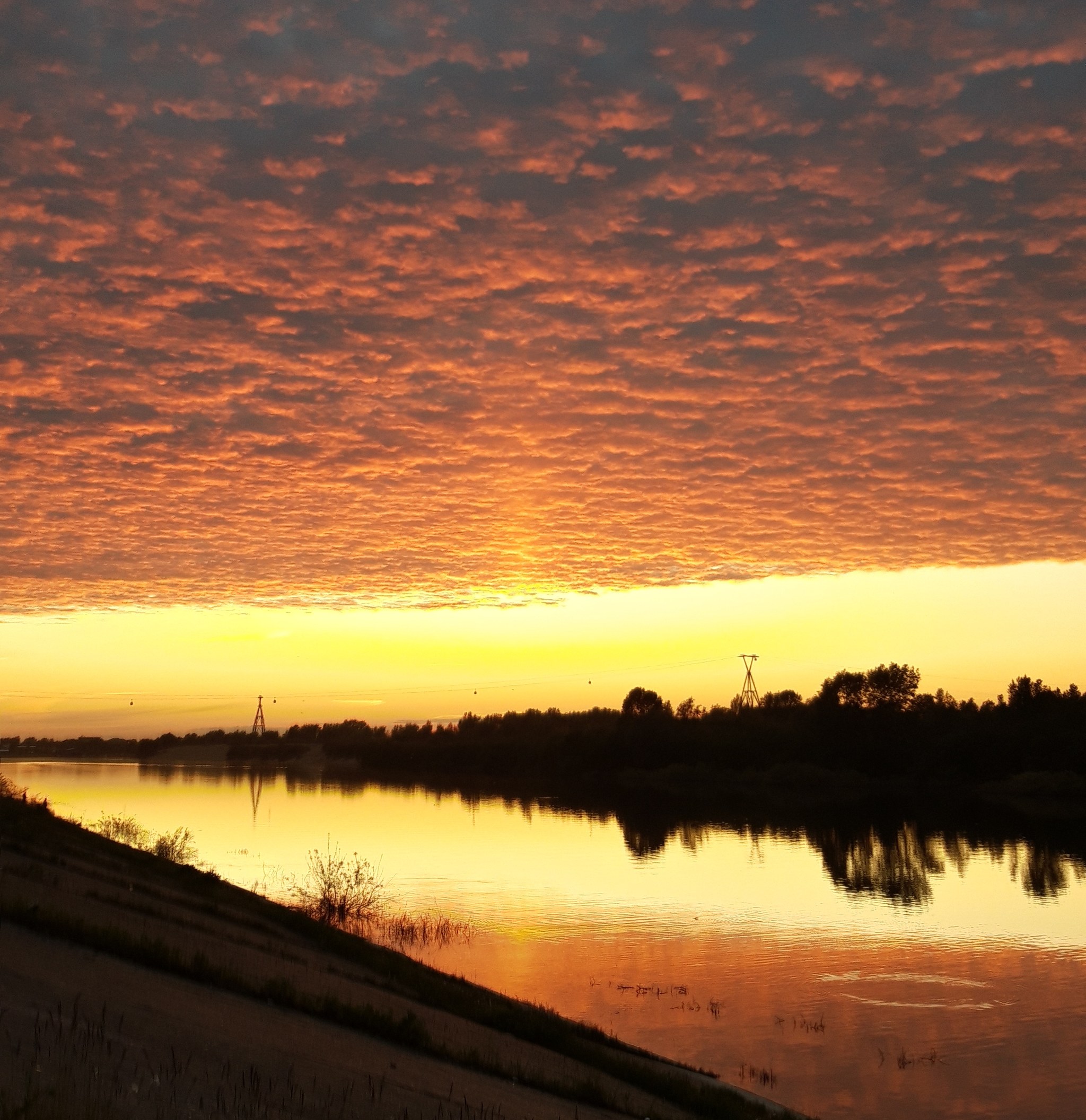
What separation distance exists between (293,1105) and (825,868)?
41.5 m

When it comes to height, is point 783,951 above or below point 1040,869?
below

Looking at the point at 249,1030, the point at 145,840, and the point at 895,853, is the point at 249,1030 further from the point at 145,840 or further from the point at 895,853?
the point at 895,853

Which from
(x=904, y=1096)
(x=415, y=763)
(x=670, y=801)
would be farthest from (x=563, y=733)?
(x=904, y=1096)

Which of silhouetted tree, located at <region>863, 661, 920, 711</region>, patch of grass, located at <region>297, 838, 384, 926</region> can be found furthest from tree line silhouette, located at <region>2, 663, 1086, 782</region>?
patch of grass, located at <region>297, 838, 384, 926</region>

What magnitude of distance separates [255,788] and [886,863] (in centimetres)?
7848

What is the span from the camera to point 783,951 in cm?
2936

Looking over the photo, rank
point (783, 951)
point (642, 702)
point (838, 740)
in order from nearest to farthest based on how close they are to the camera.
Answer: point (783, 951) < point (838, 740) < point (642, 702)

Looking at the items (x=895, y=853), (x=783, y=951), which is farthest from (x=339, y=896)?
(x=895, y=853)

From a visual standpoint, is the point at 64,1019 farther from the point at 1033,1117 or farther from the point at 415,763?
the point at 415,763

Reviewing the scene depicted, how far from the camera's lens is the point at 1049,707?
323 feet

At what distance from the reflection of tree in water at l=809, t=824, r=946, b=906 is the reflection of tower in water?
3496cm

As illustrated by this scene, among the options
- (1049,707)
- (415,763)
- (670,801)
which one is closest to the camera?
(670,801)

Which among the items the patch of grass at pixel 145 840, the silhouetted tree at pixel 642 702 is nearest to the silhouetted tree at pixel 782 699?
the silhouetted tree at pixel 642 702

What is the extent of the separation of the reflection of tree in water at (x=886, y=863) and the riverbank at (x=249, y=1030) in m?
24.2
